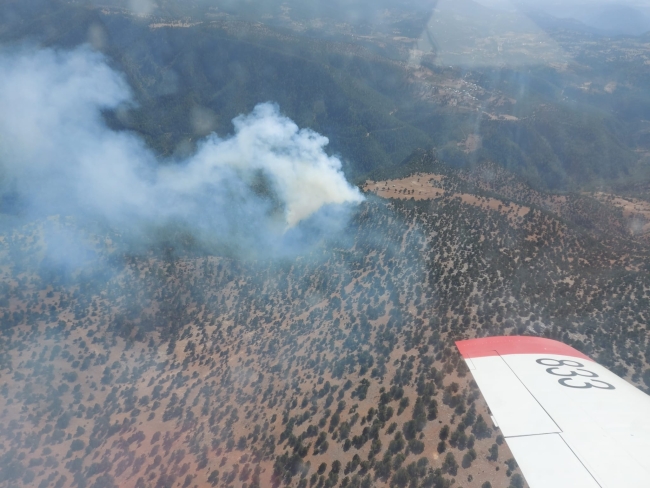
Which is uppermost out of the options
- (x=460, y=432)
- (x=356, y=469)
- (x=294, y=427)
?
(x=460, y=432)

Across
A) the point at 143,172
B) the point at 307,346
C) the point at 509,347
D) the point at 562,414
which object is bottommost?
the point at 307,346

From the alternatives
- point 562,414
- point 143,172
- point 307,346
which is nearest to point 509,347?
point 562,414

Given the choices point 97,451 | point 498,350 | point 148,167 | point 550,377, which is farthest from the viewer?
point 148,167

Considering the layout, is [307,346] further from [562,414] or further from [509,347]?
[562,414]

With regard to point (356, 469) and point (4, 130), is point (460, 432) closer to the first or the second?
point (356, 469)

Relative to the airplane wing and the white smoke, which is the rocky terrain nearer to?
the airplane wing

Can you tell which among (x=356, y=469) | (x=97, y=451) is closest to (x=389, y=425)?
(x=356, y=469)

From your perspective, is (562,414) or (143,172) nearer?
(562,414)
